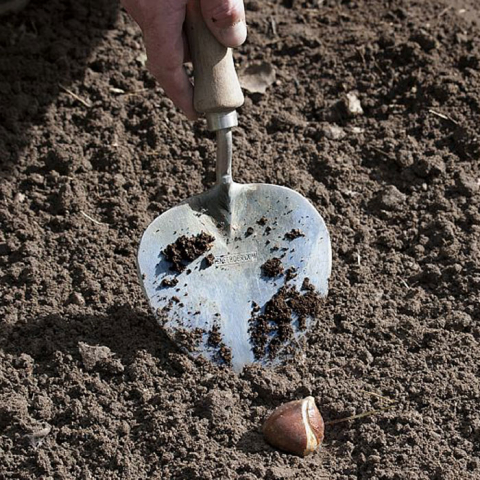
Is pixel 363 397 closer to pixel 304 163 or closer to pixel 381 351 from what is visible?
pixel 381 351

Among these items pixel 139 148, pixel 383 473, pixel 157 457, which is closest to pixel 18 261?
pixel 139 148

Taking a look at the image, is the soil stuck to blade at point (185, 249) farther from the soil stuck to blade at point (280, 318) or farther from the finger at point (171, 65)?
the finger at point (171, 65)

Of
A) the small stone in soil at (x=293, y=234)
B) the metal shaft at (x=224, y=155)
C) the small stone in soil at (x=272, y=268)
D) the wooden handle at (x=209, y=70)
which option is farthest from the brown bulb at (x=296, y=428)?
the wooden handle at (x=209, y=70)

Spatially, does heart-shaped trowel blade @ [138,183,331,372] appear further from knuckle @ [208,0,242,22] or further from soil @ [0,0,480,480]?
knuckle @ [208,0,242,22]

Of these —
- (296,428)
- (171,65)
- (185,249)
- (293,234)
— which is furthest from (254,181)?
(296,428)

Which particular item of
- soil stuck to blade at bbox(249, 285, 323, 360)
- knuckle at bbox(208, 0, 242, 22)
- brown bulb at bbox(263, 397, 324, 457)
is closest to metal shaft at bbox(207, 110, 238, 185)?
knuckle at bbox(208, 0, 242, 22)

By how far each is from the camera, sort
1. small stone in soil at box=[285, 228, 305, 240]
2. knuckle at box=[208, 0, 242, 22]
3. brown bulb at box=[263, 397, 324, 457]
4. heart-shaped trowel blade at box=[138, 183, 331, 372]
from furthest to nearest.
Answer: small stone in soil at box=[285, 228, 305, 240]
heart-shaped trowel blade at box=[138, 183, 331, 372]
knuckle at box=[208, 0, 242, 22]
brown bulb at box=[263, 397, 324, 457]

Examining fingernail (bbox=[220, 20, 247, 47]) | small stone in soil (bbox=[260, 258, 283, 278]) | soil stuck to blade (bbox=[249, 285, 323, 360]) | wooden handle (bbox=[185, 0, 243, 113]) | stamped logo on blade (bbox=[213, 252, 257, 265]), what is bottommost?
soil stuck to blade (bbox=[249, 285, 323, 360])
